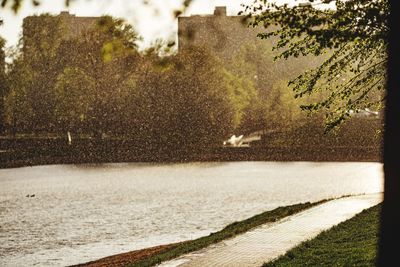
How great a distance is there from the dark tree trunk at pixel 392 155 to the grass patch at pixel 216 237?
660 centimetres

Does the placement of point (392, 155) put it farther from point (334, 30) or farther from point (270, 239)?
A: point (270, 239)

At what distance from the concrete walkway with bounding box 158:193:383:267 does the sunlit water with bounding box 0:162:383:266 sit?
301 centimetres

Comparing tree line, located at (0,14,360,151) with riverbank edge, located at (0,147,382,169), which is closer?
riverbank edge, located at (0,147,382,169)

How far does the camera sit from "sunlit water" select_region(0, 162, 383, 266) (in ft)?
54.7

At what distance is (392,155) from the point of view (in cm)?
562

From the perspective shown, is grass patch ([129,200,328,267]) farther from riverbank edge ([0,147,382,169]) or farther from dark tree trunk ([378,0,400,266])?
riverbank edge ([0,147,382,169])

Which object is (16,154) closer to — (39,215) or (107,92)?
(107,92)

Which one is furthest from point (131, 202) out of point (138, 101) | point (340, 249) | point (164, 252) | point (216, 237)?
point (138, 101)

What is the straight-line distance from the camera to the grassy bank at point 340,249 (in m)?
10.5

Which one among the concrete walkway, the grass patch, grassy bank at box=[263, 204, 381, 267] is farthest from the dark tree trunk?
the grass patch

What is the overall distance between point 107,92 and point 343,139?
24496mm

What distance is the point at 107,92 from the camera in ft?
218

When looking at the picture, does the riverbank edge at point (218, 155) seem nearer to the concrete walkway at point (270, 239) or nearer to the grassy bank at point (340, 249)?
the concrete walkway at point (270, 239)

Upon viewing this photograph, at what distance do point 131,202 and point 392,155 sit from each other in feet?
68.6
